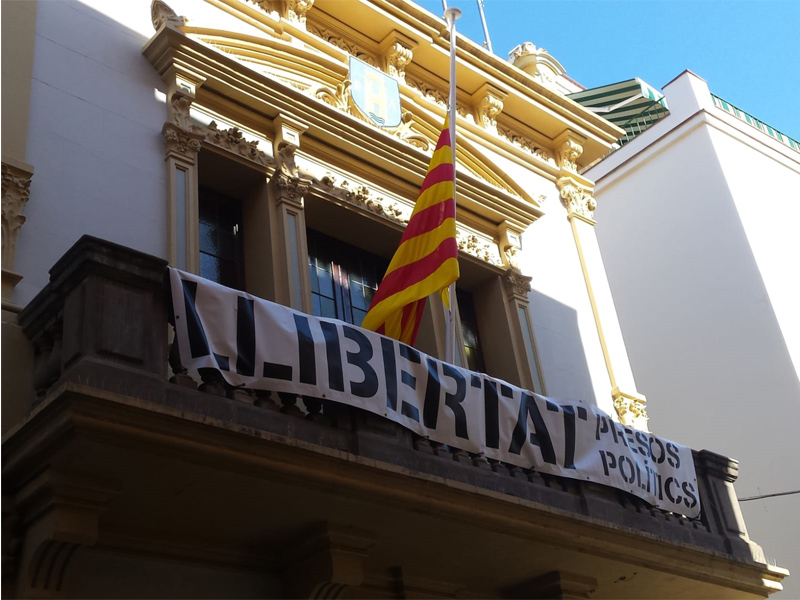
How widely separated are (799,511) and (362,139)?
10.0 metres

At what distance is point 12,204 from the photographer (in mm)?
7961

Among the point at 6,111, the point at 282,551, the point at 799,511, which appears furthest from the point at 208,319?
the point at 799,511

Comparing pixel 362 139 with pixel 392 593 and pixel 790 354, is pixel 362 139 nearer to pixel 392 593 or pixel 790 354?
pixel 392 593

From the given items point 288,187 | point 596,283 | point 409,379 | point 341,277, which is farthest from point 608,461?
point 596,283

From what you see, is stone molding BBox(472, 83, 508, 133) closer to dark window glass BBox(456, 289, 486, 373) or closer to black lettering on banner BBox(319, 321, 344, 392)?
dark window glass BBox(456, 289, 486, 373)

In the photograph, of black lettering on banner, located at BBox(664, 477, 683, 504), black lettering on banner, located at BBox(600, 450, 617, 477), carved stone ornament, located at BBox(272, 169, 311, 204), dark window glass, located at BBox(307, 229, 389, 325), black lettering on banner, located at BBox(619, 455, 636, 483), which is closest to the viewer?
black lettering on banner, located at BBox(600, 450, 617, 477)

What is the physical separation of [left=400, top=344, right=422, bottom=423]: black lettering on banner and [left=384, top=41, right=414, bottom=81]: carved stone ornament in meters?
5.60

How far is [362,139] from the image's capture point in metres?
11.5

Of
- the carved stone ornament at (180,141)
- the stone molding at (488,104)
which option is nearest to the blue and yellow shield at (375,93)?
A: the stone molding at (488,104)

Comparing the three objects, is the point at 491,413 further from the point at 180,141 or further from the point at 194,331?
the point at 180,141

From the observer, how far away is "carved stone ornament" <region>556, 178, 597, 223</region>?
→ 47.5ft

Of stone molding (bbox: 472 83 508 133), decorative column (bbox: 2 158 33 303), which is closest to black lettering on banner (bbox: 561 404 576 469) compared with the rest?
decorative column (bbox: 2 158 33 303)

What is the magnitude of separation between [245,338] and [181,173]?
284 cm

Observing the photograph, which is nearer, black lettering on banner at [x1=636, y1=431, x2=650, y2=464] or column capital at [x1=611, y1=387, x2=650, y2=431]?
black lettering on banner at [x1=636, y1=431, x2=650, y2=464]
